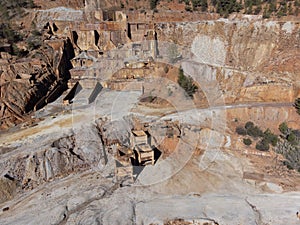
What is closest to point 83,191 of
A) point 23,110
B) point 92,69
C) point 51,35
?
point 23,110

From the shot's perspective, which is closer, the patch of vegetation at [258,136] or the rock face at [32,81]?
the patch of vegetation at [258,136]

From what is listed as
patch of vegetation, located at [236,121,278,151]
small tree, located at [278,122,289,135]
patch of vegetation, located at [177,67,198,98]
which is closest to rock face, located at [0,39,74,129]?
patch of vegetation, located at [177,67,198,98]

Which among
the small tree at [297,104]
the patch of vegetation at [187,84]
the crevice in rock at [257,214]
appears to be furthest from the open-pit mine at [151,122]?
the small tree at [297,104]

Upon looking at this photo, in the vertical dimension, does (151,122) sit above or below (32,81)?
below

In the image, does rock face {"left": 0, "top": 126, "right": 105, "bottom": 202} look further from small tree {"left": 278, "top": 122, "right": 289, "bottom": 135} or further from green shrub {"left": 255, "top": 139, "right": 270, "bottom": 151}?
small tree {"left": 278, "top": 122, "right": 289, "bottom": 135}

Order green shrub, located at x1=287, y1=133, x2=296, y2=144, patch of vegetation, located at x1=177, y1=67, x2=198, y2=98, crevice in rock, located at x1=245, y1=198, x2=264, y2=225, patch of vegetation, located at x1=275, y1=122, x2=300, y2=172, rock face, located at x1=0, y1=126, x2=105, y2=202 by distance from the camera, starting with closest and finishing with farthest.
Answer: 1. crevice in rock, located at x1=245, y1=198, x2=264, y2=225
2. rock face, located at x1=0, y1=126, x2=105, y2=202
3. patch of vegetation, located at x1=275, y1=122, x2=300, y2=172
4. green shrub, located at x1=287, y1=133, x2=296, y2=144
5. patch of vegetation, located at x1=177, y1=67, x2=198, y2=98

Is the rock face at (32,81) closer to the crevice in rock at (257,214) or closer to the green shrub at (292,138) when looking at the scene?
→ the crevice in rock at (257,214)

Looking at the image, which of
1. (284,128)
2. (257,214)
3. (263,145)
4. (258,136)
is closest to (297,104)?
(284,128)

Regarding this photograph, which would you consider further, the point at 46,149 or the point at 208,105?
the point at 208,105

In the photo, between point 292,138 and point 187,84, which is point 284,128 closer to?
point 292,138

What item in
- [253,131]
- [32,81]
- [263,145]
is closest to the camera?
[263,145]

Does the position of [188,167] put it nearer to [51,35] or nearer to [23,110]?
[23,110]
